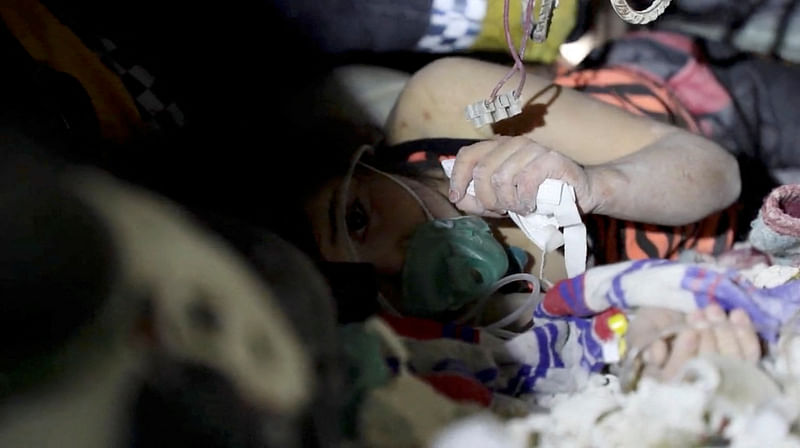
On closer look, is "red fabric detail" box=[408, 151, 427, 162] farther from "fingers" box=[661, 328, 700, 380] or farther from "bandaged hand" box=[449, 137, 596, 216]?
"fingers" box=[661, 328, 700, 380]

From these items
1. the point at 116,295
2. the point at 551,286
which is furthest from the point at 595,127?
the point at 116,295

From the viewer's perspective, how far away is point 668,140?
546 mm

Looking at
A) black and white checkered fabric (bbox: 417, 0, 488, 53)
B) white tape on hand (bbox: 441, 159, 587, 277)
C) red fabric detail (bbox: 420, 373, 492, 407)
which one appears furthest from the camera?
black and white checkered fabric (bbox: 417, 0, 488, 53)

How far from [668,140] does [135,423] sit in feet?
1.39

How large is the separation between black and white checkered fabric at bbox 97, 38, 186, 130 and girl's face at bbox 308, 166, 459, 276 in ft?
0.36

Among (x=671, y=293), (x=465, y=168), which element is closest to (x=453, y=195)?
(x=465, y=168)

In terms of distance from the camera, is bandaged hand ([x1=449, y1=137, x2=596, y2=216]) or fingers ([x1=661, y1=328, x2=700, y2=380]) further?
bandaged hand ([x1=449, y1=137, x2=596, y2=216])

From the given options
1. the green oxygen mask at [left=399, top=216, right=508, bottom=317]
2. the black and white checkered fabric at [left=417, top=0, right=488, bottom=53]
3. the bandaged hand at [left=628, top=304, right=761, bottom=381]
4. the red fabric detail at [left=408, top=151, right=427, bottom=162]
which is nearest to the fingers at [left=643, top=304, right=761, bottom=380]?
the bandaged hand at [left=628, top=304, right=761, bottom=381]

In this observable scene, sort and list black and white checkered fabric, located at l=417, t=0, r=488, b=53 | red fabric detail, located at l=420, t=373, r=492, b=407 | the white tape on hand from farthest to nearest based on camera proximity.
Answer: black and white checkered fabric, located at l=417, t=0, r=488, b=53
the white tape on hand
red fabric detail, located at l=420, t=373, r=492, b=407

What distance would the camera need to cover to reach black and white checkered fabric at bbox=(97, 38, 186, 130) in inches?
18.7

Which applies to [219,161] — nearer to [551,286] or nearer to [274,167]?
[274,167]

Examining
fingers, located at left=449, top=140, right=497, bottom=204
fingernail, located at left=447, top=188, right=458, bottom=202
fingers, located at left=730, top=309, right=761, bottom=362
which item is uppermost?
fingers, located at left=730, top=309, right=761, bottom=362

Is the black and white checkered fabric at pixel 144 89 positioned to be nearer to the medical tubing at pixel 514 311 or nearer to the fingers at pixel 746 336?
the medical tubing at pixel 514 311

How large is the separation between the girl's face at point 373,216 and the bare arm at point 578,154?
0.10ft
